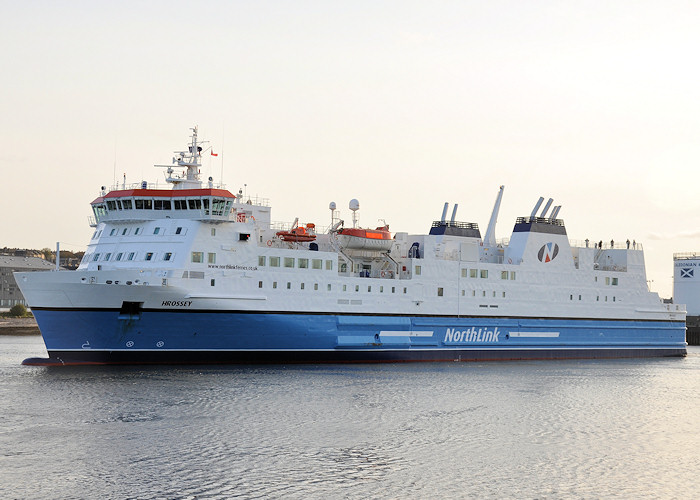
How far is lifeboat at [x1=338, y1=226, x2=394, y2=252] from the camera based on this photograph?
46656mm

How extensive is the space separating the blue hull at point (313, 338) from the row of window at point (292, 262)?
267 cm

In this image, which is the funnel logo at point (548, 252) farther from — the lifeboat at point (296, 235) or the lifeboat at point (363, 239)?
the lifeboat at point (296, 235)

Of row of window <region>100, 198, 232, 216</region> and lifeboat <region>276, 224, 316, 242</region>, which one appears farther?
lifeboat <region>276, 224, 316, 242</region>

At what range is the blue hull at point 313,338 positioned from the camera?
3884 cm

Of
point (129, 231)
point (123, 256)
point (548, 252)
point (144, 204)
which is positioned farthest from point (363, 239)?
point (548, 252)

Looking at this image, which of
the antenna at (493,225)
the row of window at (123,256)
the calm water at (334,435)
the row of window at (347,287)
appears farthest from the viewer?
the antenna at (493,225)

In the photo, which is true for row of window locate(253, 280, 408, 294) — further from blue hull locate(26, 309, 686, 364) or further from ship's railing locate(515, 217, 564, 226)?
ship's railing locate(515, 217, 564, 226)

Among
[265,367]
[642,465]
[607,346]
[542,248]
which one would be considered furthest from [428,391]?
[607,346]

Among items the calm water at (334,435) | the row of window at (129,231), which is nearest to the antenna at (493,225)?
the calm water at (334,435)

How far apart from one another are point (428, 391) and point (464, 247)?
16864 mm

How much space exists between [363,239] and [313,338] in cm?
672

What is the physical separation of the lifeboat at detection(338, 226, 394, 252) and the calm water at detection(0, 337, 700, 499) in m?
8.28

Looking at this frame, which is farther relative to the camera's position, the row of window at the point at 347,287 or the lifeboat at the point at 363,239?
the lifeboat at the point at 363,239

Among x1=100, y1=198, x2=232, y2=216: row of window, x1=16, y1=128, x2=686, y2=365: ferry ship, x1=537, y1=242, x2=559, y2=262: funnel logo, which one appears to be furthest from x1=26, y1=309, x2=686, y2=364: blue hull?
x1=100, y1=198, x2=232, y2=216: row of window
